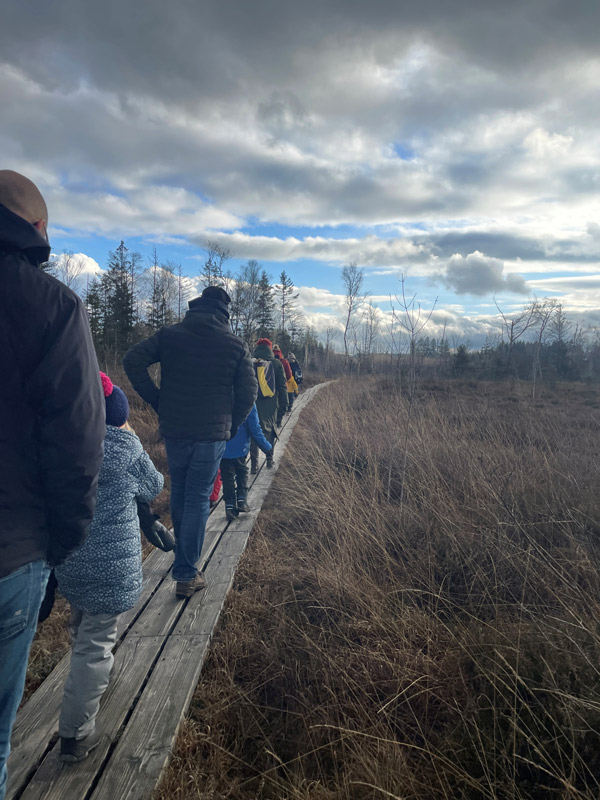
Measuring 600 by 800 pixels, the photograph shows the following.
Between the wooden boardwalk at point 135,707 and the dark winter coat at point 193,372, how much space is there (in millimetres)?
1149

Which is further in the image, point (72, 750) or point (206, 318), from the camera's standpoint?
point (206, 318)

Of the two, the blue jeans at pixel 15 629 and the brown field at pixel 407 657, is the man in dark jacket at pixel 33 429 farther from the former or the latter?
the brown field at pixel 407 657

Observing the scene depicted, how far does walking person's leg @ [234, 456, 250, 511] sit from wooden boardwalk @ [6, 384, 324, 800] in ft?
4.49

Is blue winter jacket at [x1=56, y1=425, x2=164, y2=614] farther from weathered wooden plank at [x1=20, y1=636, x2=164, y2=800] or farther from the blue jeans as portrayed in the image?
weathered wooden plank at [x1=20, y1=636, x2=164, y2=800]

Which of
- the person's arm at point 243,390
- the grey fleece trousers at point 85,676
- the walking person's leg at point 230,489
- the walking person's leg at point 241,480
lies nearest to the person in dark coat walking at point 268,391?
the walking person's leg at point 241,480

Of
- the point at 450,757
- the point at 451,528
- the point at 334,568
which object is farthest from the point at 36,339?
the point at 451,528

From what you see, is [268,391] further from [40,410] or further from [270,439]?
[40,410]

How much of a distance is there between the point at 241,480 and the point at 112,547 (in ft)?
9.38

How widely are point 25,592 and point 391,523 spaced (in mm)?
3343

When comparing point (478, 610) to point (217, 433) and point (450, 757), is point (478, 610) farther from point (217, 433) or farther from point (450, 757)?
point (217, 433)

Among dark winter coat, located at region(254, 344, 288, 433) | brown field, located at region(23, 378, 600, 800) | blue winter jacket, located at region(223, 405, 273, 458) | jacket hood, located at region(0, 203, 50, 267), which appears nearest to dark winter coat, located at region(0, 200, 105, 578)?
jacket hood, located at region(0, 203, 50, 267)

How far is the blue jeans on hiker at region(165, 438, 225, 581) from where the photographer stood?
307cm

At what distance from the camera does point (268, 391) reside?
6547 millimetres

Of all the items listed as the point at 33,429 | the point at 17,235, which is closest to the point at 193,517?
the point at 33,429
